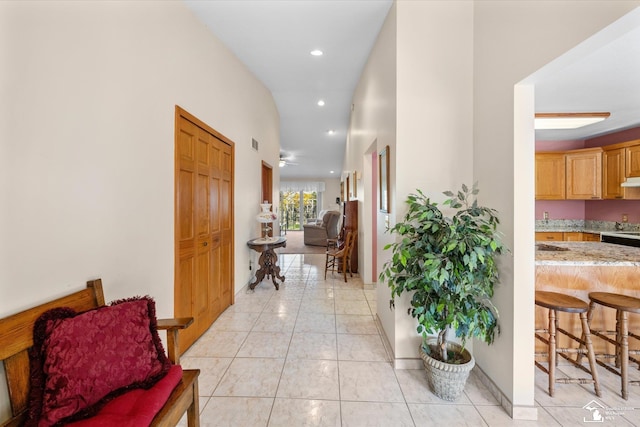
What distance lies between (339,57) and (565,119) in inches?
110

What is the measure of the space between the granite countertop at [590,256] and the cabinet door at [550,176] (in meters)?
2.48

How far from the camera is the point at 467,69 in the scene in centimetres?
200

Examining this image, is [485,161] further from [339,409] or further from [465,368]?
[339,409]

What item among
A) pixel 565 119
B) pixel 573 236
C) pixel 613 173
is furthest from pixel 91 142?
pixel 573 236

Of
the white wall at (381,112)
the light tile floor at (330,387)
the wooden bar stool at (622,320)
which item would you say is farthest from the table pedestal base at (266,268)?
the wooden bar stool at (622,320)

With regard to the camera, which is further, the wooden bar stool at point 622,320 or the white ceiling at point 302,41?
the white ceiling at point 302,41

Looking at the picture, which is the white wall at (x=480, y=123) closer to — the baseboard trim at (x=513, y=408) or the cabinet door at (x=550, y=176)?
the baseboard trim at (x=513, y=408)

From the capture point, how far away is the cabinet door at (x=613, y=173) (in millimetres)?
3947

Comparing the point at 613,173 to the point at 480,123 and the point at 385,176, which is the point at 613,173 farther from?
the point at 385,176

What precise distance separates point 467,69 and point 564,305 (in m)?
1.83

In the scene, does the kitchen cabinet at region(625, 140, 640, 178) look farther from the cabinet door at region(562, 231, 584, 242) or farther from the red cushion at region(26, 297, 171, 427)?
the red cushion at region(26, 297, 171, 427)

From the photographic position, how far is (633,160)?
3.80 meters

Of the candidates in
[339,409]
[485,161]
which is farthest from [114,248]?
[485,161]

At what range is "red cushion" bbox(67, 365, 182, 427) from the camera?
943mm
